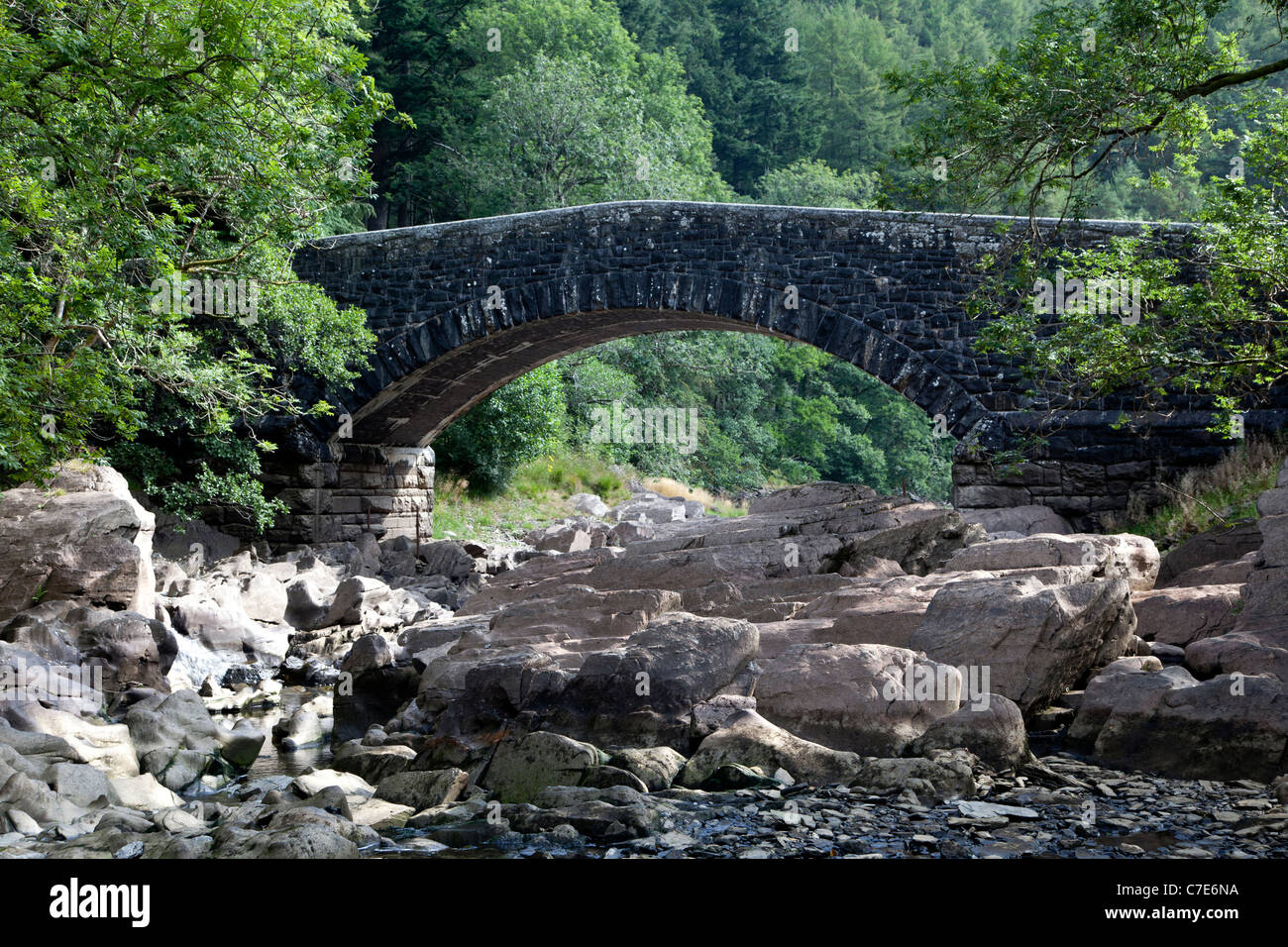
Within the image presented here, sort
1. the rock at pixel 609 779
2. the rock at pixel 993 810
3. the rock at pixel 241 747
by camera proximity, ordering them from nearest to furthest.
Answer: the rock at pixel 993 810
the rock at pixel 609 779
the rock at pixel 241 747

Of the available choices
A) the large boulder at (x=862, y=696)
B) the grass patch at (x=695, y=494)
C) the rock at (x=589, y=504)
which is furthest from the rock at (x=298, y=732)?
the grass patch at (x=695, y=494)

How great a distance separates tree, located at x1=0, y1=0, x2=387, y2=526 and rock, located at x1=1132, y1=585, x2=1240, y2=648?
26.3 feet

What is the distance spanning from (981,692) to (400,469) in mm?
15055

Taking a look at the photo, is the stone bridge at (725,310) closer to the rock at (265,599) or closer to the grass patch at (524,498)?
the rock at (265,599)

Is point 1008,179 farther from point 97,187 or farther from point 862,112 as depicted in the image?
point 862,112

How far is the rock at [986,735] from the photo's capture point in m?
6.57

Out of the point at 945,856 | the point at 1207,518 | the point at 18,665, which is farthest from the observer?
the point at 1207,518

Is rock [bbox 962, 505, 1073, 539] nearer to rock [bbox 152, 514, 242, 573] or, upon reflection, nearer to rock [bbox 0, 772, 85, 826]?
rock [bbox 0, 772, 85, 826]

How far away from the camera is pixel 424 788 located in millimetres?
6797

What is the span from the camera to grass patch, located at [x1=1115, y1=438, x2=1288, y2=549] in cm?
1279

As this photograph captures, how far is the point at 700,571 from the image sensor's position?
35.9ft

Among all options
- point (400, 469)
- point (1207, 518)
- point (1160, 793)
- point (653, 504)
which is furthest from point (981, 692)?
point (653, 504)

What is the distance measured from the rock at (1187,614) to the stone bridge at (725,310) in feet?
17.6

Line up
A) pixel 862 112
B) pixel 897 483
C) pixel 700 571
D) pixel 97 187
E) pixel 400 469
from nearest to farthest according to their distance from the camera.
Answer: pixel 97 187 < pixel 700 571 < pixel 400 469 < pixel 897 483 < pixel 862 112
